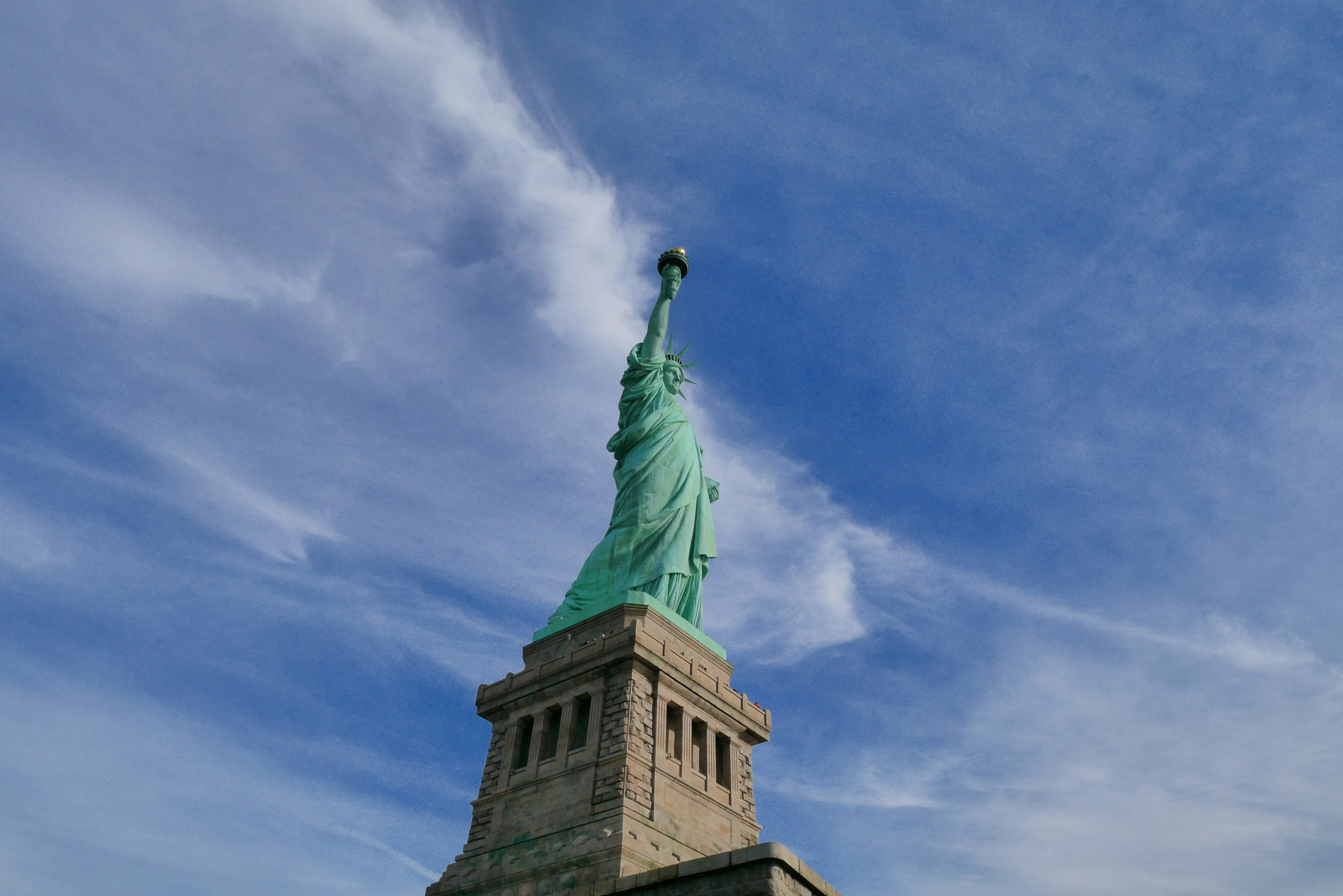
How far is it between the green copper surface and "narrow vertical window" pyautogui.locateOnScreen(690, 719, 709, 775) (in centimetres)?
259

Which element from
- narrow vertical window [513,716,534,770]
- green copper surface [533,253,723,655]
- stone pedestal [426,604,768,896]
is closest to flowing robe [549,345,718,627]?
green copper surface [533,253,723,655]

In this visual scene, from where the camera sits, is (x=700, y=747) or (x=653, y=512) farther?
(x=653, y=512)

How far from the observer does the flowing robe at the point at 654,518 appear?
26.9m

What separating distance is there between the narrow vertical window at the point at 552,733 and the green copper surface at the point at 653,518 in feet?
8.53

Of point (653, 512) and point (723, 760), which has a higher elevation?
point (653, 512)

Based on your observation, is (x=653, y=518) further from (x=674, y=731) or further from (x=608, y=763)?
(x=608, y=763)

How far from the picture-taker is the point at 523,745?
80.1ft

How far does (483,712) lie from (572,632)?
3085 mm

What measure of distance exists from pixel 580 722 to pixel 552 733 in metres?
0.89

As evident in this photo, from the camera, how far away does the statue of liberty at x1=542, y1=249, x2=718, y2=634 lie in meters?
26.8

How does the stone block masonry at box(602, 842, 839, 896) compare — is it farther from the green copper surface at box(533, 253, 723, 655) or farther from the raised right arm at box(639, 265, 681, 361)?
the raised right arm at box(639, 265, 681, 361)

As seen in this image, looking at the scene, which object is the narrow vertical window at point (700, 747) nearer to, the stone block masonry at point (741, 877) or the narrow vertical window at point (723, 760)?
the narrow vertical window at point (723, 760)

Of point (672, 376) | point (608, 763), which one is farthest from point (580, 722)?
point (672, 376)

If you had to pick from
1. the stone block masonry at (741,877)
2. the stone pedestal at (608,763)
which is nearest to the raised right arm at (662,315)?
the stone pedestal at (608,763)
